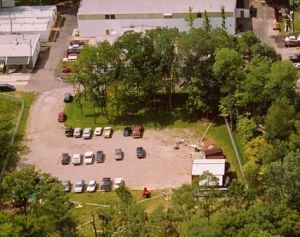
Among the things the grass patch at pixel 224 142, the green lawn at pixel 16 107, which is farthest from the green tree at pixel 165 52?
the green lawn at pixel 16 107

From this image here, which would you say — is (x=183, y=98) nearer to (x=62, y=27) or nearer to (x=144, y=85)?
(x=144, y=85)

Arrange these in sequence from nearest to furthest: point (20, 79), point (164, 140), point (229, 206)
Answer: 1. point (229, 206)
2. point (164, 140)
3. point (20, 79)

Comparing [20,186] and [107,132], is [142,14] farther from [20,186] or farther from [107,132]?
[20,186]

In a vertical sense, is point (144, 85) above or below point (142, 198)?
above

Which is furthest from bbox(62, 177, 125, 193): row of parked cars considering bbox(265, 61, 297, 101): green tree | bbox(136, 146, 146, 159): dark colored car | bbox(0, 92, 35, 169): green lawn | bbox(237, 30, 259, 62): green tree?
bbox(237, 30, 259, 62): green tree

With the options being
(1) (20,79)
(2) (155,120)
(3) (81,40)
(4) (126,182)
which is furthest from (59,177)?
(3) (81,40)

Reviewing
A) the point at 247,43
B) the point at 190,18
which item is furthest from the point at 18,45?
the point at 247,43

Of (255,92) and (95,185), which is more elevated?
(255,92)
